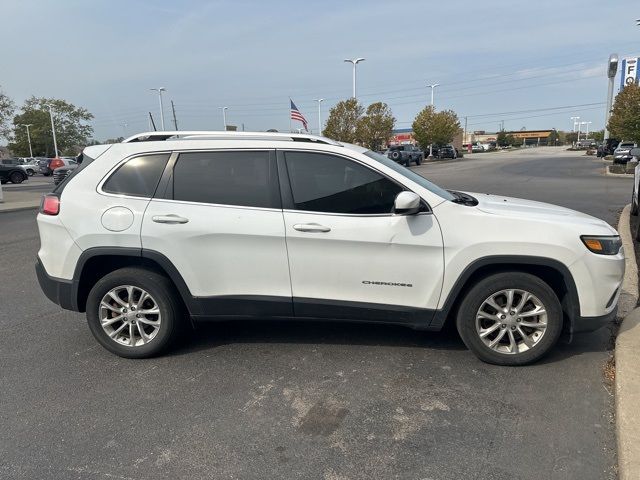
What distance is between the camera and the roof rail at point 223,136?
392 cm

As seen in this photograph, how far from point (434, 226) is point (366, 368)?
3.91ft

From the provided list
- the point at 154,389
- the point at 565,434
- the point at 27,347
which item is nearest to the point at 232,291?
the point at 154,389

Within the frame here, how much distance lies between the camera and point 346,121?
4731 cm

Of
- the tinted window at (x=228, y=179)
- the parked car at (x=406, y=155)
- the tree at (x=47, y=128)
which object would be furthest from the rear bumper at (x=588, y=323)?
the tree at (x=47, y=128)

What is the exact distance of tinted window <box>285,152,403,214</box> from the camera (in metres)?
3.62

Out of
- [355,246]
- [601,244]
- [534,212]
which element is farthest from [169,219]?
[601,244]

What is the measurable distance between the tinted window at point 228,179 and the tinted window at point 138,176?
158 mm

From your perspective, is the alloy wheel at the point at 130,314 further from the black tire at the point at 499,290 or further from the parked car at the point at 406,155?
the parked car at the point at 406,155

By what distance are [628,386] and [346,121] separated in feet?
150

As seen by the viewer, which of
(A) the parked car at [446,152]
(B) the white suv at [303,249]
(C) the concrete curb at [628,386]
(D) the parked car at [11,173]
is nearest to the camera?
(C) the concrete curb at [628,386]

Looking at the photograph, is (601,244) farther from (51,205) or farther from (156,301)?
(51,205)

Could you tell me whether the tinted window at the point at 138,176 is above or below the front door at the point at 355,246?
above

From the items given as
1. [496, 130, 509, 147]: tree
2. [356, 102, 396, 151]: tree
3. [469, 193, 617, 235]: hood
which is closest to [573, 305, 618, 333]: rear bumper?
[469, 193, 617, 235]: hood

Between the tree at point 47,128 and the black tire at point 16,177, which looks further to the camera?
the tree at point 47,128
